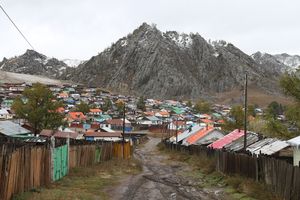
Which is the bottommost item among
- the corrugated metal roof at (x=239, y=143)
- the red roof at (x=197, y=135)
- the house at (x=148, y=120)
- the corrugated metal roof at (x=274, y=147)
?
the house at (x=148, y=120)

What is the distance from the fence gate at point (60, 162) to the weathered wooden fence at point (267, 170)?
9.97 meters

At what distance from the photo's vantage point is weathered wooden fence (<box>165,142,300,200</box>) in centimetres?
1762

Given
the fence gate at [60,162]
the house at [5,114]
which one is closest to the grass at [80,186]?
the fence gate at [60,162]

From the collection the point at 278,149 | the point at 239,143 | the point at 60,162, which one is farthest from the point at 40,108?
the point at 60,162

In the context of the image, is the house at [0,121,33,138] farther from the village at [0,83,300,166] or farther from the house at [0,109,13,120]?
Result: the house at [0,109,13,120]

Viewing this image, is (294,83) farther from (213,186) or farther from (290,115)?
(213,186)

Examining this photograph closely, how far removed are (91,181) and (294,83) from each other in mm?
18542

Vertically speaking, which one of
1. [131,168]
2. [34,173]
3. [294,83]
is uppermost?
[294,83]

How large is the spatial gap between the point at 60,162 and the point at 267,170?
33.9 feet

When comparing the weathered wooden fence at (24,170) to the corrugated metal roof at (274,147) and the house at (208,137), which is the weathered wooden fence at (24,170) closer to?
the corrugated metal roof at (274,147)

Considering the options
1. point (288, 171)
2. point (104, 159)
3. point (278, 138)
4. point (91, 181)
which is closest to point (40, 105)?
point (104, 159)

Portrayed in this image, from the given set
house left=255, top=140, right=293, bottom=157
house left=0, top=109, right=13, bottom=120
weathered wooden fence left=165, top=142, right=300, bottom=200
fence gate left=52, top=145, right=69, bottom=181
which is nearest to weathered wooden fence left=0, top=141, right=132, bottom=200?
fence gate left=52, top=145, right=69, bottom=181

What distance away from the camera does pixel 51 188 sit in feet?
67.8

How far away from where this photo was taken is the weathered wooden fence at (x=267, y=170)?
1762cm
